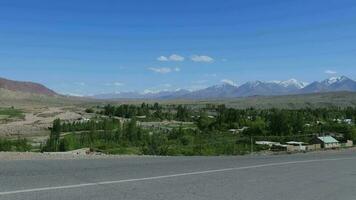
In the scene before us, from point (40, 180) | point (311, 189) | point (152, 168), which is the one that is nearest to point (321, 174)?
point (311, 189)

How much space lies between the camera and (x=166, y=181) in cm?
1159

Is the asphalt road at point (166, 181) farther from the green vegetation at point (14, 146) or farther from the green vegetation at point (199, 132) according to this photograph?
the green vegetation at point (14, 146)

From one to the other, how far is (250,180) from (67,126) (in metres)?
109

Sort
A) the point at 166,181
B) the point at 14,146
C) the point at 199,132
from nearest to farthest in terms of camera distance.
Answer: the point at 166,181 → the point at 14,146 → the point at 199,132

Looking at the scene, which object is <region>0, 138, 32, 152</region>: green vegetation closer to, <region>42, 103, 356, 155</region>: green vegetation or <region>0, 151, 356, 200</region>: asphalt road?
<region>42, 103, 356, 155</region>: green vegetation

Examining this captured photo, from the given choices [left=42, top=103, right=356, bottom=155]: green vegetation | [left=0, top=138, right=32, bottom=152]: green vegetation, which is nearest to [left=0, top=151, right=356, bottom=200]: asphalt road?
[left=42, top=103, right=356, bottom=155]: green vegetation

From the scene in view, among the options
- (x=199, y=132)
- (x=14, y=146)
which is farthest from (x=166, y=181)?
(x=199, y=132)

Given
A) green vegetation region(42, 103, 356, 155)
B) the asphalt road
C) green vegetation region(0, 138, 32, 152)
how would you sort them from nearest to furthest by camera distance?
the asphalt road → green vegetation region(0, 138, 32, 152) → green vegetation region(42, 103, 356, 155)

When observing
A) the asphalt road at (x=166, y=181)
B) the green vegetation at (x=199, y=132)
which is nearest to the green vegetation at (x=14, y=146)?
the green vegetation at (x=199, y=132)

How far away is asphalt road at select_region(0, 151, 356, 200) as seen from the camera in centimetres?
960

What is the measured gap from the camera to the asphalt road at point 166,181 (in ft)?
31.5

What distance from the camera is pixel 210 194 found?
10281 mm

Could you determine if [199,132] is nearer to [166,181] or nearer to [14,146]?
[14,146]

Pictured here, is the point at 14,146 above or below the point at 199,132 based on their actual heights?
above
